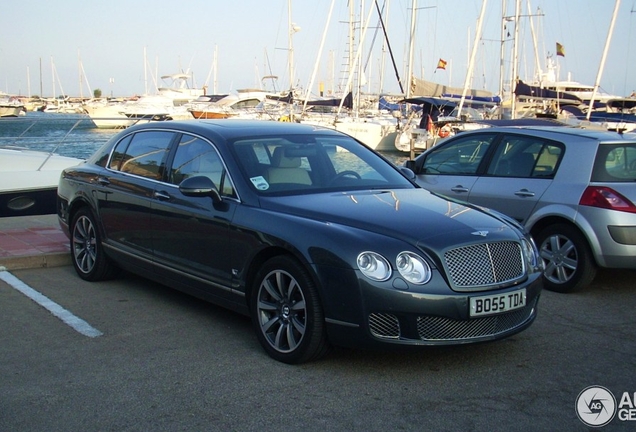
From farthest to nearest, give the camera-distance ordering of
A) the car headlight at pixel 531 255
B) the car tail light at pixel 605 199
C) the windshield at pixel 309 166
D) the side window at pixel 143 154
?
the car tail light at pixel 605 199, the side window at pixel 143 154, the windshield at pixel 309 166, the car headlight at pixel 531 255

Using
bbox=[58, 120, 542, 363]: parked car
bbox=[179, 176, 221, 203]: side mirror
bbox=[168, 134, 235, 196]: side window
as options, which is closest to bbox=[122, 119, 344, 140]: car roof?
bbox=[58, 120, 542, 363]: parked car

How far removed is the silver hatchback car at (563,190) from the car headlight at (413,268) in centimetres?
306

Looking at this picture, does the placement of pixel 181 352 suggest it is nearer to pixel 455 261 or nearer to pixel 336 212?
pixel 336 212

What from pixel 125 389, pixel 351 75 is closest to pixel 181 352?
pixel 125 389

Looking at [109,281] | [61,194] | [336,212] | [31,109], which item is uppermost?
[336,212]

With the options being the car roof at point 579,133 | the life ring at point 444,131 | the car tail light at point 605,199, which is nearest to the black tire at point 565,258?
the car tail light at point 605,199

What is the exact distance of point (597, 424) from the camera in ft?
13.9

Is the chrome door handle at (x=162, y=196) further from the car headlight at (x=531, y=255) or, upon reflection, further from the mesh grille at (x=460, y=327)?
the car headlight at (x=531, y=255)

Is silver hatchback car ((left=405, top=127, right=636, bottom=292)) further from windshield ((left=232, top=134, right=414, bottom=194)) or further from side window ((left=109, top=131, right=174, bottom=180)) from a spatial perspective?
side window ((left=109, top=131, right=174, bottom=180))

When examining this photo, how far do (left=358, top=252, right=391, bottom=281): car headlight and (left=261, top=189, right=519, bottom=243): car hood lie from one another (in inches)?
8.4

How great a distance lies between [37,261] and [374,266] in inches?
187

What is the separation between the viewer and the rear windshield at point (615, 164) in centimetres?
741

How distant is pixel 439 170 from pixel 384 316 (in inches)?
176

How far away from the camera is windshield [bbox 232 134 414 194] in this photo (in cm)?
593
